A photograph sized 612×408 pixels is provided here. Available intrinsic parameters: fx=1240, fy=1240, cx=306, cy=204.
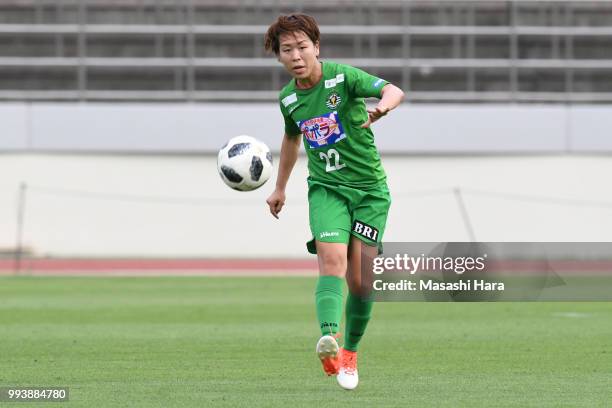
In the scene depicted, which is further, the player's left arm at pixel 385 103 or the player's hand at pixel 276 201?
the player's hand at pixel 276 201

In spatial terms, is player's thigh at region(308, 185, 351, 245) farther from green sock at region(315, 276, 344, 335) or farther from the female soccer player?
green sock at region(315, 276, 344, 335)

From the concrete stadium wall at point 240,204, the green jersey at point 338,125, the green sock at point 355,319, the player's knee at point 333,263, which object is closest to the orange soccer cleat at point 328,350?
the player's knee at point 333,263

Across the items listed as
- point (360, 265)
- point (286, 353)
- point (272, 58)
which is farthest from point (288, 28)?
point (272, 58)

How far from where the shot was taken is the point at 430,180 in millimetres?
34094

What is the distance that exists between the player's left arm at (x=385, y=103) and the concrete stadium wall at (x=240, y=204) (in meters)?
26.1

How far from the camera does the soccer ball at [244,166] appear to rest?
8.22m

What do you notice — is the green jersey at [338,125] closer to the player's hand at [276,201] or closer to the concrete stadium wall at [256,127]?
the player's hand at [276,201]

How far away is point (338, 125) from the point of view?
7.27m

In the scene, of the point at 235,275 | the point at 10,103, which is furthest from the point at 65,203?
the point at 235,275

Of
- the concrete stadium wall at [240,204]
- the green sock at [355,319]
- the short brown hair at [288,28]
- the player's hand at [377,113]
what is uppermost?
the short brown hair at [288,28]

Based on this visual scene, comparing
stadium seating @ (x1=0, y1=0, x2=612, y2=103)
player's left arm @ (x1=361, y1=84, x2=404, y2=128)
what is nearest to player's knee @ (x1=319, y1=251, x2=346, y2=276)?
player's left arm @ (x1=361, y1=84, x2=404, y2=128)

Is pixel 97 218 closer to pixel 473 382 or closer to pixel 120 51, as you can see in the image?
pixel 120 51

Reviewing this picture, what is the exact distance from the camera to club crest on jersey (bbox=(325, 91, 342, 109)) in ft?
23.9

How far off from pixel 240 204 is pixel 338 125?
26558 mm
